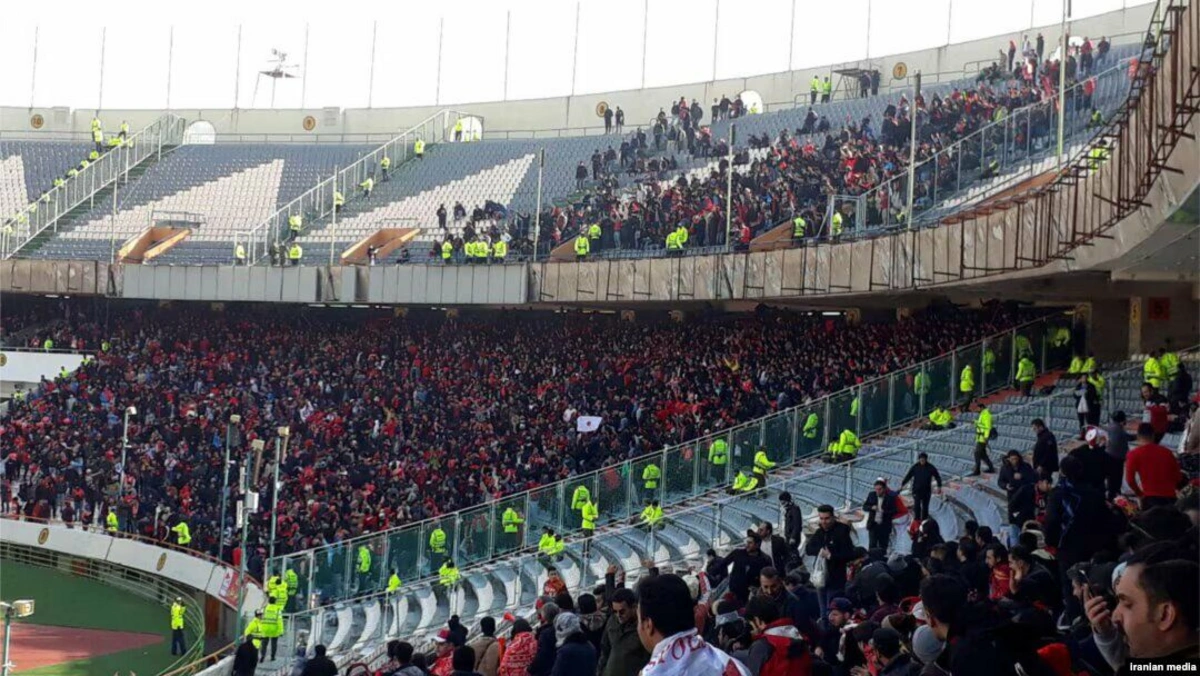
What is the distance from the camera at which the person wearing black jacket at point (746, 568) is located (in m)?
11.1

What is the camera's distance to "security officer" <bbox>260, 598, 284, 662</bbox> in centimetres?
2302

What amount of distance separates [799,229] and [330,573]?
11.5 metres

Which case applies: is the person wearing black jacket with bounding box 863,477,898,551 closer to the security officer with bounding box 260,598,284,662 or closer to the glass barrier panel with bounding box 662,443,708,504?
the glass barrier panel with bounding box 662,443,708,504

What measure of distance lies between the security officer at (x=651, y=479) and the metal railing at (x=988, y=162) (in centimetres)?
631

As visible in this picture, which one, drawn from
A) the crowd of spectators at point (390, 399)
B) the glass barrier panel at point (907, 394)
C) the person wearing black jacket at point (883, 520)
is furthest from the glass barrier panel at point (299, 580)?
the person wearing black jacket at point (883, 520)

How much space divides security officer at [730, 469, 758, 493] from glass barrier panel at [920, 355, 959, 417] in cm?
327

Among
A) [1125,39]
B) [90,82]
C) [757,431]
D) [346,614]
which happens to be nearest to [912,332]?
[757,431]

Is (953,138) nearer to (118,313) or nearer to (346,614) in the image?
(346,614)

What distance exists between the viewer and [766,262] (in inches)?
1217

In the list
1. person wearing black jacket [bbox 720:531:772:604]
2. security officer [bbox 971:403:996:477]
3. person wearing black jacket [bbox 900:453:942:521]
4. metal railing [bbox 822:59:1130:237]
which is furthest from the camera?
metal railing [bbox 822:59:1130:237]

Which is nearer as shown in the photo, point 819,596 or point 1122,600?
point 1122,600

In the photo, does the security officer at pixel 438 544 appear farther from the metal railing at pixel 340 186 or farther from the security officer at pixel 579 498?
the metal railing at pixel 340 186

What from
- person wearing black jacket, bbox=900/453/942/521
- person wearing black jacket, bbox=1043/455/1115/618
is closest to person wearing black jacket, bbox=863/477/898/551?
person wearing black jacket, bbox=900/453/942/521

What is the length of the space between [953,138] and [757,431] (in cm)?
953
